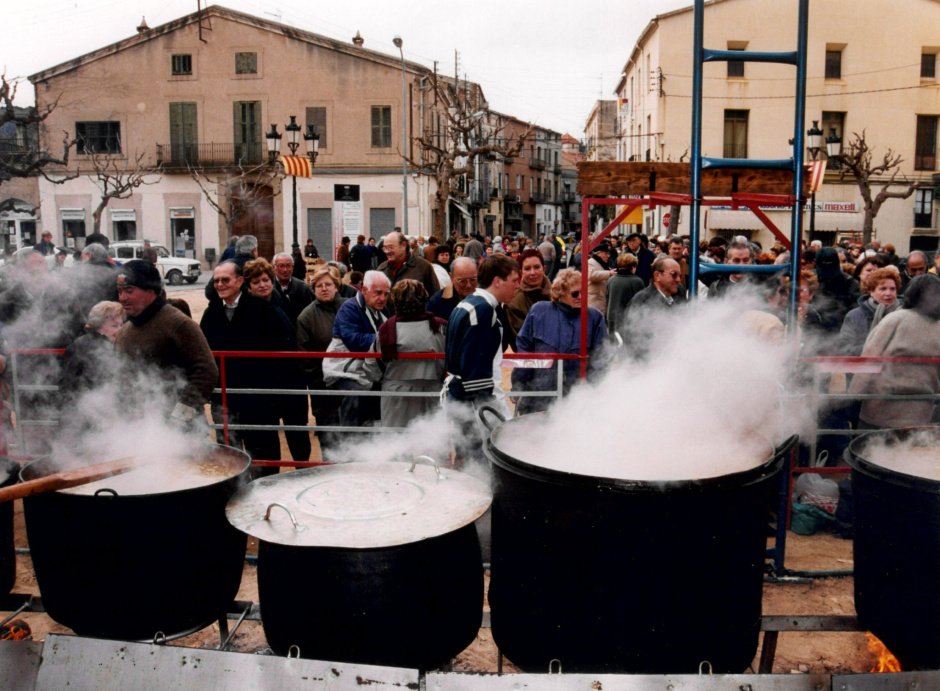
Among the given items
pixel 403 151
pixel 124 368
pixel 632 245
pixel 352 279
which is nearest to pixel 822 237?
pixel 403 151

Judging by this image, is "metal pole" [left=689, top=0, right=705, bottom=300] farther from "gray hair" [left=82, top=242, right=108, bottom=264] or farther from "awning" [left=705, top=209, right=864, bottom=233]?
"awning" [left=705, top=209, right=864, bottom=233]

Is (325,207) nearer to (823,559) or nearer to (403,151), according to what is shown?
(403,151)

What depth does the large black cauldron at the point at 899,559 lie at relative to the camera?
2928mm

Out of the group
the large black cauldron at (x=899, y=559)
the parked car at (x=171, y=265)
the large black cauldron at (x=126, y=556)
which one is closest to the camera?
the large black cauldron at (x=899, y=559)

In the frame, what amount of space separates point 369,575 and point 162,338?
2357 millimetres

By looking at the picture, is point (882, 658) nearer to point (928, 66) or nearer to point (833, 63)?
point (833, 63)

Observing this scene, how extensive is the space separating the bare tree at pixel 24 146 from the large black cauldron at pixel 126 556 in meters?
21.5

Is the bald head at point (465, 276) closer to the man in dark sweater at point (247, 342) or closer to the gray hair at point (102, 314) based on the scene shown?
the man in dark sweater at point (247, 342)

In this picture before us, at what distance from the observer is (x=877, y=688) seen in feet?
8.74

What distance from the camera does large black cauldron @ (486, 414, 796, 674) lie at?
102 inches

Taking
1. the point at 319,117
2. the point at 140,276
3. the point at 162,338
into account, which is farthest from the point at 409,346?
the point at 319,117

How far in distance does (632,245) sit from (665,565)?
8595 mm

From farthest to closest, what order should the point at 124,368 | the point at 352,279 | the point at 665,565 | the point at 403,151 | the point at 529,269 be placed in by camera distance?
the point at 403,151, the point at 352,279, the point at 529,269, the point at 124,368, the point at 665,565

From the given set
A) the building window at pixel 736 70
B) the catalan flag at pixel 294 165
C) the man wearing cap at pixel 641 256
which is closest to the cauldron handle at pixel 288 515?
the man wearing cap at pixel 641 256
